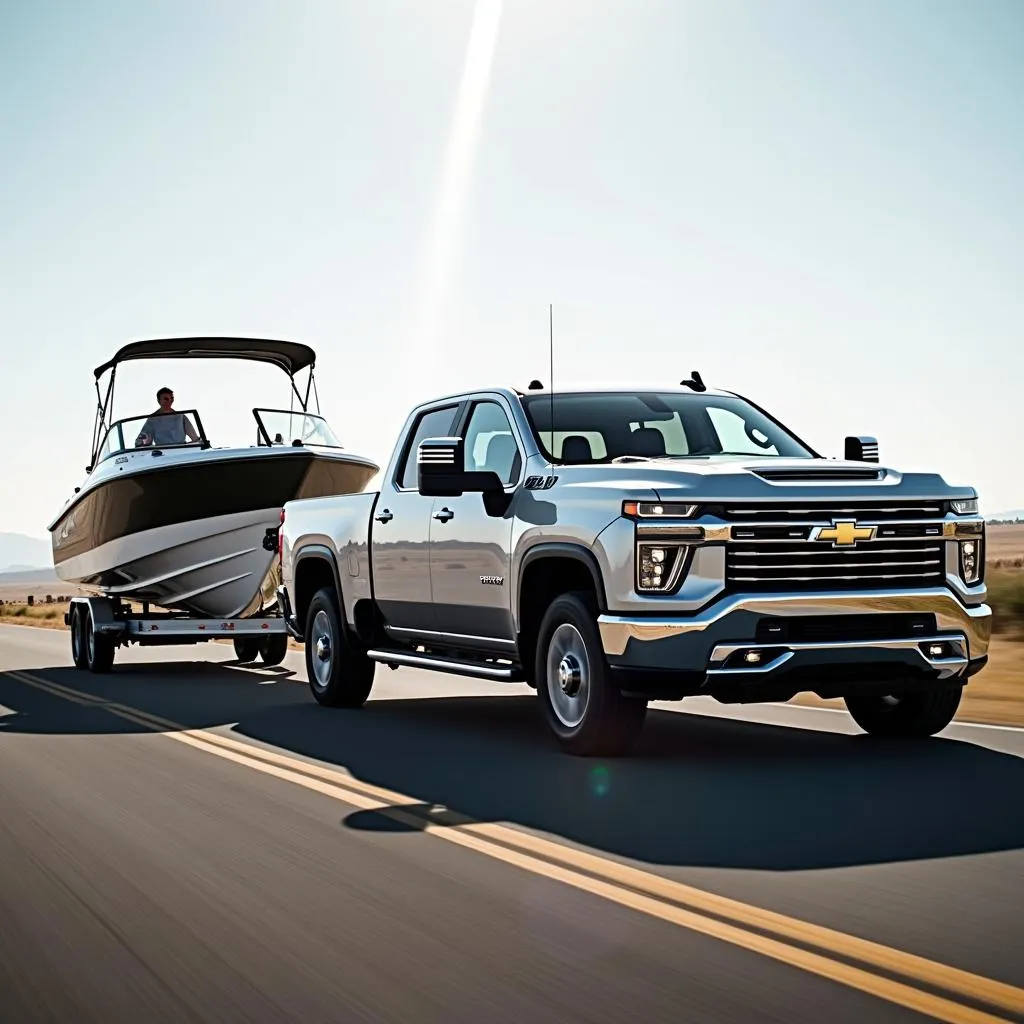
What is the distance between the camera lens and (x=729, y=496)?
28.3ft

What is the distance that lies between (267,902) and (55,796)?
306 cm

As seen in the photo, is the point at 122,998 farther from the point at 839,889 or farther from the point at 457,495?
the point at 457,495

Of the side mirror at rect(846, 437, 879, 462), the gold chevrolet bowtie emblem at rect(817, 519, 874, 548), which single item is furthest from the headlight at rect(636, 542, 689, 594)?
the side mirror at rect(846, 437, 879, 462)

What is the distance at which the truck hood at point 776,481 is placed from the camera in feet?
28.4

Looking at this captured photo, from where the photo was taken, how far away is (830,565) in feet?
28.7

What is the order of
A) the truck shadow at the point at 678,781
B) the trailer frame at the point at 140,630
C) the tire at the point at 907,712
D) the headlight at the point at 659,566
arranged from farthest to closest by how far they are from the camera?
1. the trailer frame at the point at 140,630
2. the tire at the point at 907,712
3. the headlight at the point at 659,566
4. the truck shadow at the point at 678,781

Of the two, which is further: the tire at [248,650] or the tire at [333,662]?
the tire at [248,650]

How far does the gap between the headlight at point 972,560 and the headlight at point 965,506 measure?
0.17m

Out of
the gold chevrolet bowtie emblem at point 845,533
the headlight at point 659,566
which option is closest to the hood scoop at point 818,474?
the gold chevrolet bowtie emblem at point 845,533

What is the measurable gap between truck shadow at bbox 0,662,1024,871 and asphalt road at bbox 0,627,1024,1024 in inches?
1.1

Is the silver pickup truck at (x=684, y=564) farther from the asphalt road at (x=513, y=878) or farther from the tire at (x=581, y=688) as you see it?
the asphalt road at (x=513, y=878)

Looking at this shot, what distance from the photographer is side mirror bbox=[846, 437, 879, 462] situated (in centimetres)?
1038

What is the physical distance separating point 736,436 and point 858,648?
2.44 meters

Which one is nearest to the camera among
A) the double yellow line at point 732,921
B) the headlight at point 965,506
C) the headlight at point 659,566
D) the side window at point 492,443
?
the double yellow line at point 732,921
